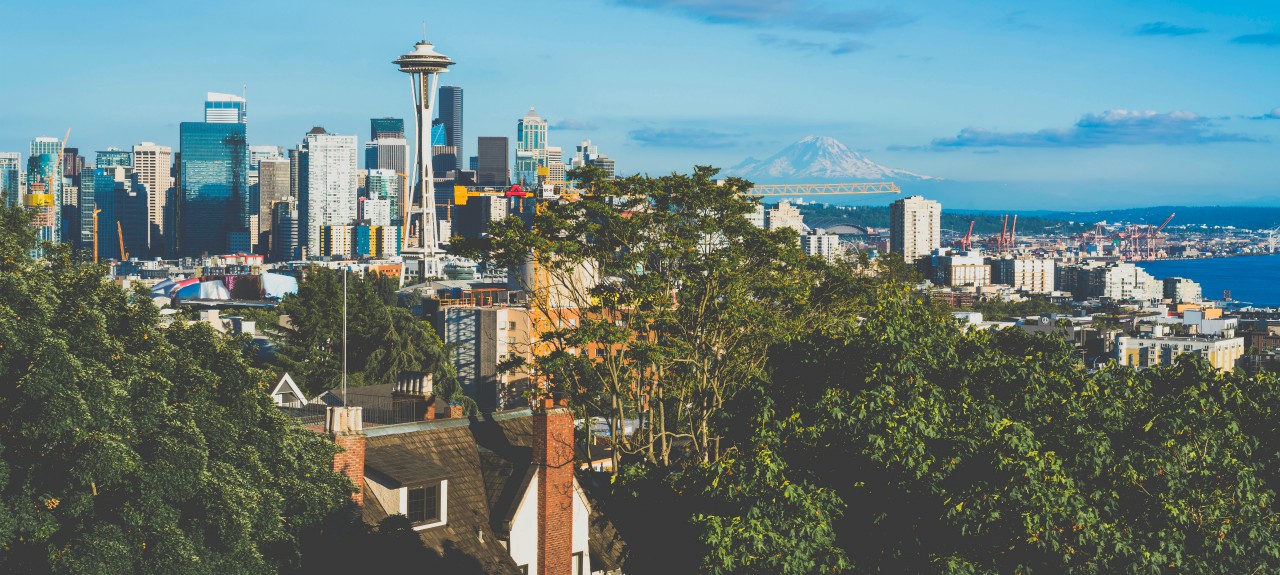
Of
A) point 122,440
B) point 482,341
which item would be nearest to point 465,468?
point 122,440

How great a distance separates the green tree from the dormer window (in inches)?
178

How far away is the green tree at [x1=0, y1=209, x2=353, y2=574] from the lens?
571 inches

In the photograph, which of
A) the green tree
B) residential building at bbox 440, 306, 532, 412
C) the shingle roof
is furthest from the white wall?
residential building at bbox 440, 306, 532, 412

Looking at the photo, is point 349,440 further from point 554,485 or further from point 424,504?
point 554,485

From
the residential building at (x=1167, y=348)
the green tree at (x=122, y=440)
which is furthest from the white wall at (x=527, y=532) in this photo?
the residential building at (x=1167, y=348)

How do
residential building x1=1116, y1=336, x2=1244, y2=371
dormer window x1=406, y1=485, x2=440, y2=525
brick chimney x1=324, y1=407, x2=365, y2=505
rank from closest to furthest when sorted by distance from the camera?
1. brick chimney x1=324, y1=407, x2=365, y2=505
2. dormer window x1=406, y1=485, x2=440, y2=525
3. residential building x1=1116, y1=336, x2=1244, y2=371

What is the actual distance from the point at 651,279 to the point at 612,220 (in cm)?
152

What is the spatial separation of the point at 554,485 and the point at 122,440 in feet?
32.4

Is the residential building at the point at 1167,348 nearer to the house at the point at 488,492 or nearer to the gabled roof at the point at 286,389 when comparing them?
the gabled roof at the point at 286,389

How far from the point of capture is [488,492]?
24.4 meters

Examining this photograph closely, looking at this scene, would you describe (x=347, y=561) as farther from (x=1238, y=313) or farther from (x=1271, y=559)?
(x=1238, y=313)

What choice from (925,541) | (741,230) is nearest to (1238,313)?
(741,230)

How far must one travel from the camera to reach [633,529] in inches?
713

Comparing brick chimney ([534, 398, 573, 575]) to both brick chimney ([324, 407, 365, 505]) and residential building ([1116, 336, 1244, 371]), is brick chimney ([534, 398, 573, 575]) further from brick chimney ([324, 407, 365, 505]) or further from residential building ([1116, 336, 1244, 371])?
residential building ([1116, 336, 1244, 371])
